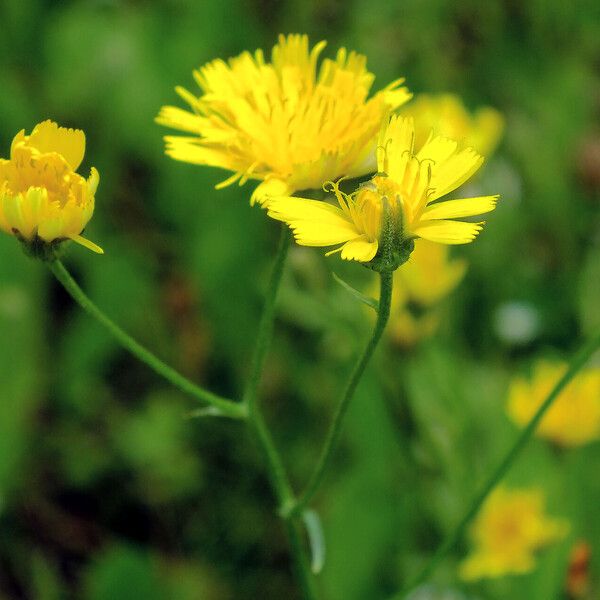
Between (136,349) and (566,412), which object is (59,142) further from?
(566,412)

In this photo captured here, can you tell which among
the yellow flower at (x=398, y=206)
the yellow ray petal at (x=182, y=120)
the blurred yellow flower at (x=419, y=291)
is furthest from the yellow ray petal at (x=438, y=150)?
the blurred yellow flower at (x=419, y=291)

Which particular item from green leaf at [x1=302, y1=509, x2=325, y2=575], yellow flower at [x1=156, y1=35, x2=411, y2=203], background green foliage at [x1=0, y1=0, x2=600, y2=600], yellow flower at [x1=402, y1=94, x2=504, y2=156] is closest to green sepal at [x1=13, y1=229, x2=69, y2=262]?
yellow flower at [x1=156, y1=35, x2=411, y2=203]

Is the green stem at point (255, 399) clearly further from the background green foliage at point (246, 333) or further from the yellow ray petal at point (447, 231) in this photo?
the background green foliage at point (246, 333)

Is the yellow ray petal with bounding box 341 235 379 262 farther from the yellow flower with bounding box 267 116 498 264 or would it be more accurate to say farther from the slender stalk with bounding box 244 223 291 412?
the slender stalk with bounding box 244 223 291 412

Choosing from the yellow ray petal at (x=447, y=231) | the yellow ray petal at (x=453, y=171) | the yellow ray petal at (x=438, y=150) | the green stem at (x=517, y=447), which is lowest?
the green stem at (x=517, y=447)

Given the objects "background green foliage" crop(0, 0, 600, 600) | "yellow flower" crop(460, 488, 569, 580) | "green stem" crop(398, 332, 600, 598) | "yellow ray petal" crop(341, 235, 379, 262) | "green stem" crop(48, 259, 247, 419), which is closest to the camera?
"yellow ray petal" crop(341, 235, 379, 262)

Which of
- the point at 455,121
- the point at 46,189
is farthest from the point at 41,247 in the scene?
the point at 455,121

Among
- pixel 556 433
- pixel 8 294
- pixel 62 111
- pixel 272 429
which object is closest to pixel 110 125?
pixel 62 111
